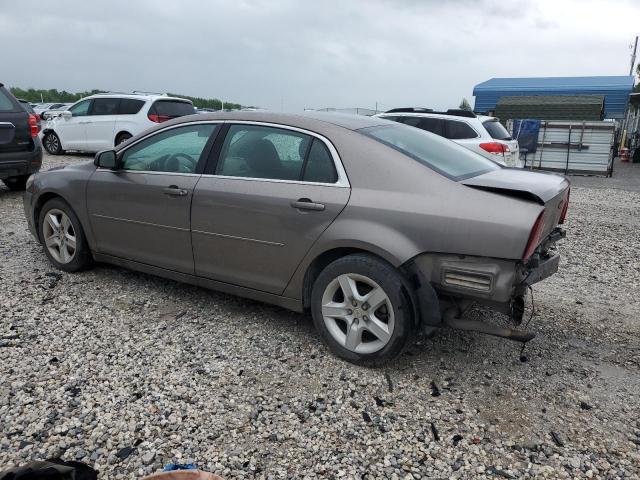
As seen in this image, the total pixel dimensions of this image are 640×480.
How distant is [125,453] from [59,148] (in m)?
14.1

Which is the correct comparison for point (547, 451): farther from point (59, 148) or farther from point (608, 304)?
point (59, 148)

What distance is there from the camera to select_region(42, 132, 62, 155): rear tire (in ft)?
47.3

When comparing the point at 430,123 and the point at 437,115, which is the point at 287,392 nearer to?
the point at 430,123

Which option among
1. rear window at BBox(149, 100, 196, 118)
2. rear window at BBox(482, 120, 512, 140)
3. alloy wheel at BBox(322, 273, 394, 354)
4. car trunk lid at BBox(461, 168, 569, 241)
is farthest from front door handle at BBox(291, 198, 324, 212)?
rear window at BBox(149, 100, 196, 118)

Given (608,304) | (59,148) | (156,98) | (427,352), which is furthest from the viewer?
(59,148)

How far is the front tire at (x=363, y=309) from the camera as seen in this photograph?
9.87 ft

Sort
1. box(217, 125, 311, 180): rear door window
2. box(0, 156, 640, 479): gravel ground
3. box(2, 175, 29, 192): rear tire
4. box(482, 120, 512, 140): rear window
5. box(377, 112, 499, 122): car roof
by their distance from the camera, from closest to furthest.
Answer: box(0, 156, 640, 479): gravel ground, box(217, 125, 311, 180): rear door window, box(2, 175, 29, 192): rear tire, box(377, 112, 499, 122): car roof, box(482, 120, 512, 140): rear window

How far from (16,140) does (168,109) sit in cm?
600

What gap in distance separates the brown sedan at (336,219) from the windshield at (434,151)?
0.02 metres

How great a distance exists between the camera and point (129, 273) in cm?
480

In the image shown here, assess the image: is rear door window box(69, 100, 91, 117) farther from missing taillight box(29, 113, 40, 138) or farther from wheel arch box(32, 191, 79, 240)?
wheel arch box(32, 191, 79, 240)

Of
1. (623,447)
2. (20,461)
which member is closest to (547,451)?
(623,447)

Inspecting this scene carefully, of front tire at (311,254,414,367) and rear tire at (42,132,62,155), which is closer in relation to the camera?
front tire at (311,254,414,367)

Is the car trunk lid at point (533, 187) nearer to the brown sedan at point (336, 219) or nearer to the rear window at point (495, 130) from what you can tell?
the brown sedan at point (336, 219)
